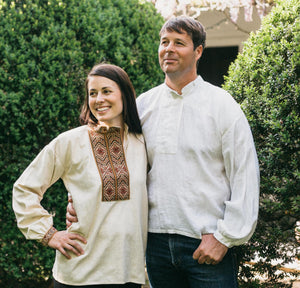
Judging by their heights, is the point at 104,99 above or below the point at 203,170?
above

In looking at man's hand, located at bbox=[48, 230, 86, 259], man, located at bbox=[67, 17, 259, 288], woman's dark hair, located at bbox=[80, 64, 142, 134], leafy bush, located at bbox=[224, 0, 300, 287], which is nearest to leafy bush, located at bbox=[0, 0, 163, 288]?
woman's dark hair, located at bbox=[80, 64, 142, 134]

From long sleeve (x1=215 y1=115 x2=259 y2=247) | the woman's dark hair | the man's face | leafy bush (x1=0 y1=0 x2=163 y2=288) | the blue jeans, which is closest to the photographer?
long sleeve (x1=215 y1=115 x2=259 y2=247)

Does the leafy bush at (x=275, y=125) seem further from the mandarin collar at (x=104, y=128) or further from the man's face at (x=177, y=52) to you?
the mandarin collar at (x=104, y=128)

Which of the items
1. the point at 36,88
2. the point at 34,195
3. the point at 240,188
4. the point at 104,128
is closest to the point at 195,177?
the point at 240,188

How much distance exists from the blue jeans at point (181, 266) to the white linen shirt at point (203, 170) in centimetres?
7

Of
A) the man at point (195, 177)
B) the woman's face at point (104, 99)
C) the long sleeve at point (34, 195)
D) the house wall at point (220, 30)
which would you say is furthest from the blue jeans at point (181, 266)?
the house wall at point (220, 30)

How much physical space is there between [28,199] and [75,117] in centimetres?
164

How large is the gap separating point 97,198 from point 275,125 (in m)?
1.14

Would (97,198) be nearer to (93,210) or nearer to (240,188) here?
(93,210)

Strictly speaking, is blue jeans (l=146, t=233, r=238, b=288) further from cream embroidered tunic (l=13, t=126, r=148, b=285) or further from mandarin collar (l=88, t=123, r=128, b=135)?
mandarin collar (l=88, t=123, r=128, b=135)

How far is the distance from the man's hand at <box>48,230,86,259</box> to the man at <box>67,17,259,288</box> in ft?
1.40

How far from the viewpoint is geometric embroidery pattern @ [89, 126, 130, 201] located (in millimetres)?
2510

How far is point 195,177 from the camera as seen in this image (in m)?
2.49

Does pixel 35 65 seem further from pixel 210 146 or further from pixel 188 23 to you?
pixel 210 146
